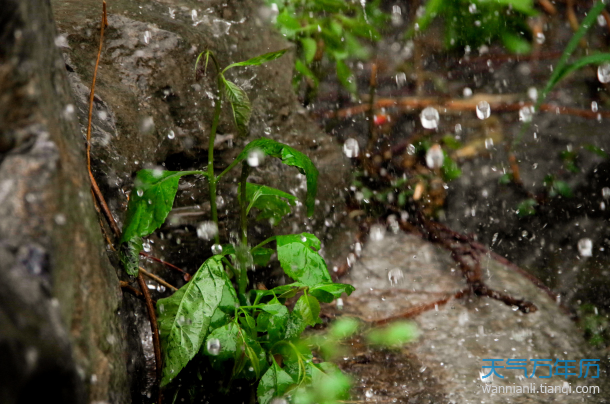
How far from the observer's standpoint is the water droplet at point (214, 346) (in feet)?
4.26

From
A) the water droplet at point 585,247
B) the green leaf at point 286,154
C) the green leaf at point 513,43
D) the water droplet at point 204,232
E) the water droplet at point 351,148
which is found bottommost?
the water droplet at point 585,247

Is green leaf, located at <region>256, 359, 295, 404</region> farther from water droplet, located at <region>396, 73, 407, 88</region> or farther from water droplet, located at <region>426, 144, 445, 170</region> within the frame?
water droplet, located at <region>396, 73, 407, 88</region>

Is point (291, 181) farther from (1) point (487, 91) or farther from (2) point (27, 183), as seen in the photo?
(1) point (487, 91)

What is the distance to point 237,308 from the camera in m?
1.39

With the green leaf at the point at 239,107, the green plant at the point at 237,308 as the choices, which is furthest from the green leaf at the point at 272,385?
the green leaf at the point at 239,107

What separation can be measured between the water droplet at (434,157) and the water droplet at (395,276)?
1.02m

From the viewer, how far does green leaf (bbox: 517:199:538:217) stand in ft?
9.88

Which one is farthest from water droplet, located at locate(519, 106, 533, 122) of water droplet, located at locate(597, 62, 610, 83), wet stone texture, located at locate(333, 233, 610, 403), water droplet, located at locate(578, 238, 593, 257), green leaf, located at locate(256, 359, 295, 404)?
green leaf, located at locate(256, 359, 295, 404)

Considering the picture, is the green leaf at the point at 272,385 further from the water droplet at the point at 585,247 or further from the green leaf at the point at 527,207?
the green leaf at the point at 527,207

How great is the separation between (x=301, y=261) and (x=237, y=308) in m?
0.22

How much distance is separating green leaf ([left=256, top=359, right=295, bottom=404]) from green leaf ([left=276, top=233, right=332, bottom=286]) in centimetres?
25

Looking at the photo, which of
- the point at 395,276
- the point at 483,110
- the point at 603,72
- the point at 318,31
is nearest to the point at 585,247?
the point at 395,276

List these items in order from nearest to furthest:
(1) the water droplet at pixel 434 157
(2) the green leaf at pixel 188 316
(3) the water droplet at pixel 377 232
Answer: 1. (2) the green leaf at pixel 188 316
2. (3) the water droplet at pixel 377 232
3. (1) the water droplet at pixel 434 157

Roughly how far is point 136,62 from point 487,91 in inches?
114
